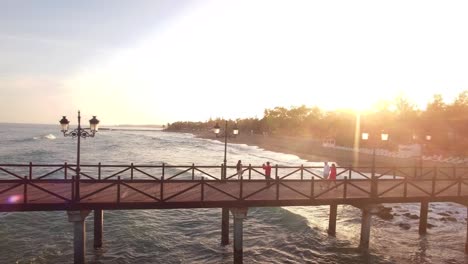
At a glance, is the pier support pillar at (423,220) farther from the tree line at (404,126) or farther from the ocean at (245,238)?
the tree line at (404,126)

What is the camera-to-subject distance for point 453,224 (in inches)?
940

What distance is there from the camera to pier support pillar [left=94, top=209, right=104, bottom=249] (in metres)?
17.8

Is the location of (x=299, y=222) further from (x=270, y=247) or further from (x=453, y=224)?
(x=453, y=224)

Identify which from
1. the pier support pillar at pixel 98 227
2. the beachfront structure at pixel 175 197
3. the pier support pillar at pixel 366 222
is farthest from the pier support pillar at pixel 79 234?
the pier support pillar at pixel 366 222

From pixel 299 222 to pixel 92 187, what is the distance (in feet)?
43.0

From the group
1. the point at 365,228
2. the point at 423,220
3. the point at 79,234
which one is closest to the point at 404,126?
the point at 423,220

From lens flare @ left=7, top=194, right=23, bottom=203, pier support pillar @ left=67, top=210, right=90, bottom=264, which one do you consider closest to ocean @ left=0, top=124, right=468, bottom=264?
pier support pillar @ left=67, top=210, right=90, bottom=264

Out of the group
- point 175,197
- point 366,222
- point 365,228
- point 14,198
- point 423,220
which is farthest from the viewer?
point 423,220

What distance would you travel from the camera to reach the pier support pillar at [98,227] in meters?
17.8

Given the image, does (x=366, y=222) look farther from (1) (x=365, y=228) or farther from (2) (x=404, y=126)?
(2) (x=404, y=126)

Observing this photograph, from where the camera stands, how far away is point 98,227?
59.1ft

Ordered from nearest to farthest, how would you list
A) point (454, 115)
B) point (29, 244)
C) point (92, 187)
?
point (92, 187) < point (29, 244) < point (454, 115)

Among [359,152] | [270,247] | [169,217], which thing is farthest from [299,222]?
[359,152]

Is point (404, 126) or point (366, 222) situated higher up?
point (404, 126)
